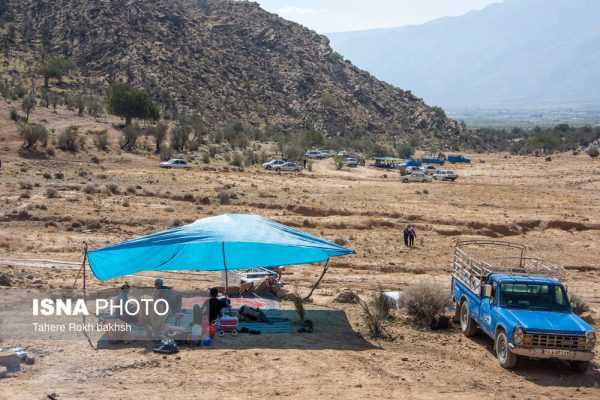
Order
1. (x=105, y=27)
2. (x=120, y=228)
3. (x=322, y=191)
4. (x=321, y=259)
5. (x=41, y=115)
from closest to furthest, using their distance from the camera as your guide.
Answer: (x=321, y=259), (x=120, y=228), (x=322, y=191), (x=41, y=115), (x=105, y=27)

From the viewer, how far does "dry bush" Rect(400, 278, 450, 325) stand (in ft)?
50.6

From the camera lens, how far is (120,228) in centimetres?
2795

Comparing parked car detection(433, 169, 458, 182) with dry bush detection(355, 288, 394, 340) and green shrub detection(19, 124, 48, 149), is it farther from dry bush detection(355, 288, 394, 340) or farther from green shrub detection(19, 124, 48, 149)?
dry bush detection(355, 288, 394, 340)

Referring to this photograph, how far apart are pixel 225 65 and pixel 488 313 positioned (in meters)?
90.6

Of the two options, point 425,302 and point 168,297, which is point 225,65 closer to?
point 425,302

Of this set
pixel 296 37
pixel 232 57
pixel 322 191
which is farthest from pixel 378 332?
pixel 296 37

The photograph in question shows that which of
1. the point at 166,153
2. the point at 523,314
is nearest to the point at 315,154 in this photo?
the point at 166,153

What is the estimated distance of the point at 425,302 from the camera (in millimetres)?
15477

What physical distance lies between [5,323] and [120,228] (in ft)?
49.1

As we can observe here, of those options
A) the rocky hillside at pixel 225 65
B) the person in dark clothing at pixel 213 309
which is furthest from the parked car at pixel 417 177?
the person in dark clothing at pixel 213 309

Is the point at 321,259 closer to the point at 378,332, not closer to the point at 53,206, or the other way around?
the point at 378,332

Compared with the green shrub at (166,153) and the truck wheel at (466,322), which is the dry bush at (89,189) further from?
the truck wheel at (466,322)

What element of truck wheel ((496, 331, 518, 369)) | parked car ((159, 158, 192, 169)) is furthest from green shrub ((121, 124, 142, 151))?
truck wheel ((496, 331, 518, 369))

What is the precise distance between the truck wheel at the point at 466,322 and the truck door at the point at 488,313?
682 millimetres
